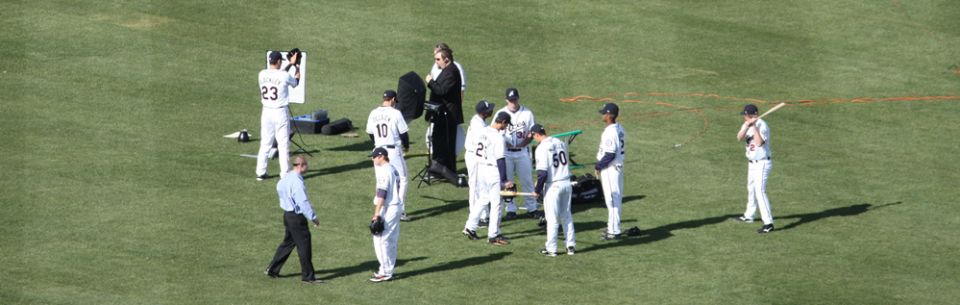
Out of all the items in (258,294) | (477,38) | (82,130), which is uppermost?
(477,38)

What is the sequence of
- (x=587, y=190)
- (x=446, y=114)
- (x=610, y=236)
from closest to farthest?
(x=610, y=236), (x=587, y=190), (x=446, y=114)

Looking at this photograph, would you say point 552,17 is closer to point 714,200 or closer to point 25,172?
point 714,200

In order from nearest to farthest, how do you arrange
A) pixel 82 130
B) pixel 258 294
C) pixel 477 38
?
pixel 258 294
pixel 82 130
pixel 477 38

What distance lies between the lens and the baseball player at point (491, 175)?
70.0 ft

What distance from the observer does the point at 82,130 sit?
27.1 meters

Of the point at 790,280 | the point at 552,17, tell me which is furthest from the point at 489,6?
the point at 790,280

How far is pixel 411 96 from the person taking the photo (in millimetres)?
25062

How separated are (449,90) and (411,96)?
0.91m

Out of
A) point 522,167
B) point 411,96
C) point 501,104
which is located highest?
point 411,96

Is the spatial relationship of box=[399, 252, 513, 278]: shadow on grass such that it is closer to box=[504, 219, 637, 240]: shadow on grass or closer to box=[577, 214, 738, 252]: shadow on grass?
box=[504, 219, 637, 240]: shadow on grass

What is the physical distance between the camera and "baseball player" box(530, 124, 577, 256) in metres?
20.4

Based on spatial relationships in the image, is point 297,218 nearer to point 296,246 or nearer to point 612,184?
point 296,246

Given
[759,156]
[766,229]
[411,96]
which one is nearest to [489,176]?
[411,96]

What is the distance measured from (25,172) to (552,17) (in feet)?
52.8
